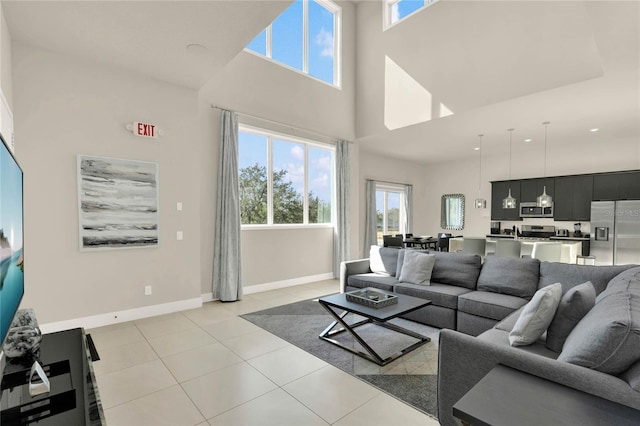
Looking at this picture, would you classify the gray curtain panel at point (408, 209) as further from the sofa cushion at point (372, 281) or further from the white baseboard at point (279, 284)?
the sofa cushion at point (372, 281)

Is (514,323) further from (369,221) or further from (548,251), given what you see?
(369,221)

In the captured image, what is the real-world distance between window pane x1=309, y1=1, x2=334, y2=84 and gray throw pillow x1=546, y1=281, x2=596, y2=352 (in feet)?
18.8

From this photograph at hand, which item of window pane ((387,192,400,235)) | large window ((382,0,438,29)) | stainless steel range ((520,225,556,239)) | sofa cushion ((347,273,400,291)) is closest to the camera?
sofa cushion ((347,273,400,291))

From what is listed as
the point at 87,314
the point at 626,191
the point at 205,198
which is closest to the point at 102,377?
the point at 87,314

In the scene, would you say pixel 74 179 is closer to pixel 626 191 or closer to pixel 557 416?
pixel 557 416

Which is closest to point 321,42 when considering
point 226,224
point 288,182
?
point 288,182

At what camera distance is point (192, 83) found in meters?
4.28

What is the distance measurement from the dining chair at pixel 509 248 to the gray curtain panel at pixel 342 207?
2850 millimetres

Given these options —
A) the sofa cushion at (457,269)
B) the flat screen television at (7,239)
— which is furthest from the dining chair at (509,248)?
the flat screen television at (7,239)

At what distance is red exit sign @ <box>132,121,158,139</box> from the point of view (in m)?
3.97

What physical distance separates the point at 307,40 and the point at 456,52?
2875 mm

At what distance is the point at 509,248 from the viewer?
5219mm

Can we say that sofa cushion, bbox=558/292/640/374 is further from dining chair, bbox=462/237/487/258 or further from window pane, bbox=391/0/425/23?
window pane, bbox=391/0/425/23

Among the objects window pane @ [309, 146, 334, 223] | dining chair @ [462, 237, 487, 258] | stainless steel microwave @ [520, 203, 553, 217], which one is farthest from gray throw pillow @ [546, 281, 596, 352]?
stainless steel microwave @ [520, 203, 553, 217]
